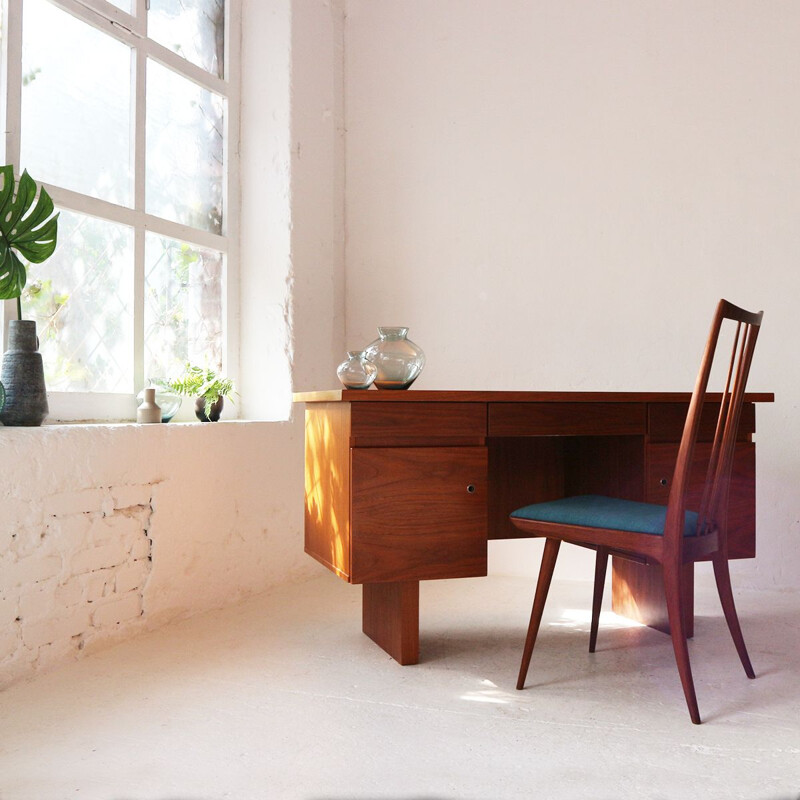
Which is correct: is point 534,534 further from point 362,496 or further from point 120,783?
point 120,783

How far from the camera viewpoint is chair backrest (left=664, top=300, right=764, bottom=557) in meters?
1.76

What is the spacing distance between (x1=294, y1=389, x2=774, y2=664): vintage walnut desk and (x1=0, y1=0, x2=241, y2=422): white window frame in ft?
2.37

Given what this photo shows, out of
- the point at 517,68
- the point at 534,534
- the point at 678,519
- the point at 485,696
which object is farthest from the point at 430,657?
the point at 517,68

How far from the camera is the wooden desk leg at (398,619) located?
7.04 feet

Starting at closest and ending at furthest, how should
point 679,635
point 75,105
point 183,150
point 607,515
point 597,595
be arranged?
point 679,635
point 607,515
point 597,595
point 75,105
point 183,150

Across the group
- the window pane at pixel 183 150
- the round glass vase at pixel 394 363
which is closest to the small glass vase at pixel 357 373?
the round glass vase at pixel 394 363

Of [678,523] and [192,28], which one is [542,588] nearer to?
[678,523]

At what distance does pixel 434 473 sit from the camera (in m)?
2.06

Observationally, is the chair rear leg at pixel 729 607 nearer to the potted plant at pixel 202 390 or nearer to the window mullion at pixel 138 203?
the potted plant at pixel 202 390

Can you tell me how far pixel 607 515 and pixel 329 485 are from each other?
732 millimetres

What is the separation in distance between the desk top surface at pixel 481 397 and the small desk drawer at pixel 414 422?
0.02 m

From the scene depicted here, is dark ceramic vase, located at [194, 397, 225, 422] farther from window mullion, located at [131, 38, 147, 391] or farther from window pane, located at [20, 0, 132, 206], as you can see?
window pane, located at [20, 0, 132, 206]

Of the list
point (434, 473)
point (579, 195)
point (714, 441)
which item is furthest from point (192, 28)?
point (714, 441)

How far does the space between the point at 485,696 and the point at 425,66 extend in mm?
2626
